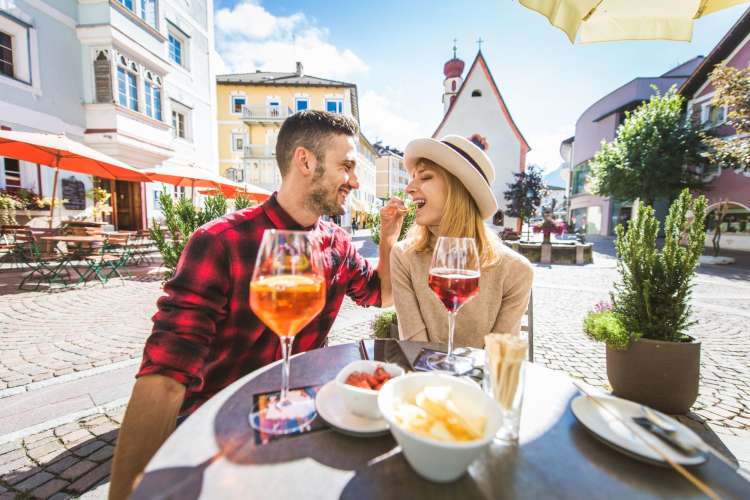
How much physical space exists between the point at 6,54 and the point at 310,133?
14.4m

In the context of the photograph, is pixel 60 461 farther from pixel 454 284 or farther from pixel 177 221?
pixel 177 221

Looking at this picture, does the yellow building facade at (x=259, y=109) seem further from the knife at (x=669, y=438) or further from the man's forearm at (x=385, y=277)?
the knife at (x=669, y=438)

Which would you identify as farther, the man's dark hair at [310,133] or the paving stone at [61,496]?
the man's dark hair at [310,133]

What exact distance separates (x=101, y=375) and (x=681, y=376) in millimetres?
5429

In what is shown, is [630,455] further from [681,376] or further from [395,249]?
[681,376]

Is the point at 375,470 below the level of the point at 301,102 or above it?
below

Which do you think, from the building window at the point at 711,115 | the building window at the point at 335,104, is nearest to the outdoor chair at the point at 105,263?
the building window at the point at 335,104

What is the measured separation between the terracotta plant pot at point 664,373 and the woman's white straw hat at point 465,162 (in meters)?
2.04

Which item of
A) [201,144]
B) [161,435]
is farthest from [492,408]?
[201,144]

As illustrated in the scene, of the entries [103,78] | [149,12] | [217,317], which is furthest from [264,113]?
[217,317]

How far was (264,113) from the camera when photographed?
30609mm

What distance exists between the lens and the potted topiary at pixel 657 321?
2844 millimetres

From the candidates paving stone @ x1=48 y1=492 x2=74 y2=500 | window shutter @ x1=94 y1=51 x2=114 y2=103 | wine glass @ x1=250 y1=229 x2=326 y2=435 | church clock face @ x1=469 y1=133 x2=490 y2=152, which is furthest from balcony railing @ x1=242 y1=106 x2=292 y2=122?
wine glass @ x1=250 y1=229 x2=326 y2=435

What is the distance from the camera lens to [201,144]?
18.1m
